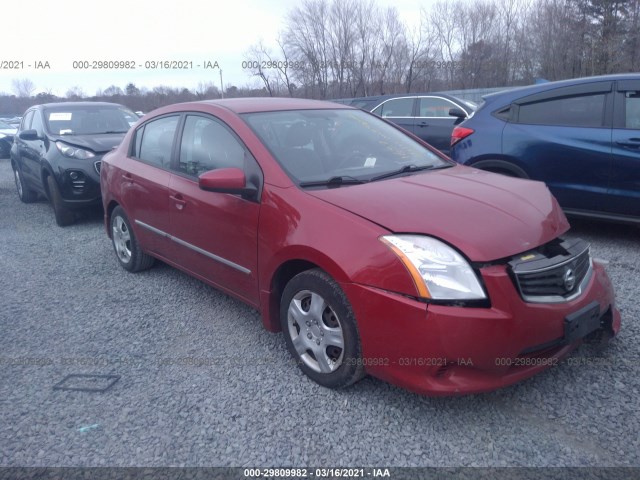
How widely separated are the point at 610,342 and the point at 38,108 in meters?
8.50

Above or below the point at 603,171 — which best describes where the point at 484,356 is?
below

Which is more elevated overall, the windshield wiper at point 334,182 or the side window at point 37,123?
the side window at point 37,123

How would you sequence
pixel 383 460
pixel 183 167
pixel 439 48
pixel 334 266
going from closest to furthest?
pixel 383 460 → pixel 334 266 → pixel 183 167 → pixel 439 48

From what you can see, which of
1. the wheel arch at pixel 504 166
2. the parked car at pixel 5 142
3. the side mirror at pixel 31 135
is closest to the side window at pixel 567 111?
the wheel arch at pixel 504 166

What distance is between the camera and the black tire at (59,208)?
7.20 m

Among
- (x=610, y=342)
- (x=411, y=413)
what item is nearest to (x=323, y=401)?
(x=411, y=413)

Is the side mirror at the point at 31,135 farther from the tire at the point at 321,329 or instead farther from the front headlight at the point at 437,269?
the front headlight at the point at 437,269

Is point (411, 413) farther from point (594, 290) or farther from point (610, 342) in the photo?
point (610, 342)

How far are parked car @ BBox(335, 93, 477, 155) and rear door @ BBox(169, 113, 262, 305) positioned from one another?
6.65 metres

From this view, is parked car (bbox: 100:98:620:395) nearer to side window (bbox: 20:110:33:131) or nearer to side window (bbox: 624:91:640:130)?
→ side window (bbox: 624:91:640:130)

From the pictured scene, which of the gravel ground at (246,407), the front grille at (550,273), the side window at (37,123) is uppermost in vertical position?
the side window at (37,123)

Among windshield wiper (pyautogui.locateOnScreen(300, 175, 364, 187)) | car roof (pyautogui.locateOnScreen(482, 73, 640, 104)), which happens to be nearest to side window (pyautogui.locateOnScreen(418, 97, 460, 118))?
car roof (pyautogui.locateOnScreen(482, 73, 640, 104))

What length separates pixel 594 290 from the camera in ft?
9.46

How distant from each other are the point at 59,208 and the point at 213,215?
456cm
